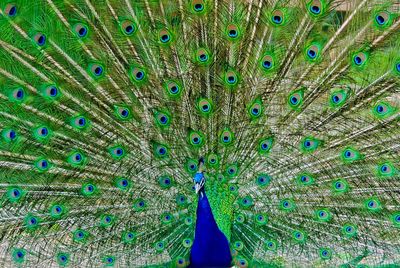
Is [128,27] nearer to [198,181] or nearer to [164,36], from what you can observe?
[164,36]

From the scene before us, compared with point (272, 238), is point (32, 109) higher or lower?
higher

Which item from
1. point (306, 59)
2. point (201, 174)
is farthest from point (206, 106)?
point (306, 59)

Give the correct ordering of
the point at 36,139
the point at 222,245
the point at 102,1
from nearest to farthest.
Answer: the point at 102,1 → the point at 36,139 → the point at 222,245

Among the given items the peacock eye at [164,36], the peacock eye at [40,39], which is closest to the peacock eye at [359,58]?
the peacock eye at [164,36]

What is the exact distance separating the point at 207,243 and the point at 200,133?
68 centimetres

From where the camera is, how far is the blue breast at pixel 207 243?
3.74 m

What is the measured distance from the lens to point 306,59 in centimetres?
344

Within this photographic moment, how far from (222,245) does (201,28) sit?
4.34ft

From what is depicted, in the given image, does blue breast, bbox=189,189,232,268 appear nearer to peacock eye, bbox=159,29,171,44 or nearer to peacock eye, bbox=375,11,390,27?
peacock eye, bbox=159,29,171,44

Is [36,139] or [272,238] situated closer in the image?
[36,139]

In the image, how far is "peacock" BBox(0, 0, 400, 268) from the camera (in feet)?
11.0

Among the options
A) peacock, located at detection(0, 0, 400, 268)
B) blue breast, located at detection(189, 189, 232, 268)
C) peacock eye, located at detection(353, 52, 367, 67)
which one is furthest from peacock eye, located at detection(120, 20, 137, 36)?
peacock eye, located at detection(353, 52, 367, 67)

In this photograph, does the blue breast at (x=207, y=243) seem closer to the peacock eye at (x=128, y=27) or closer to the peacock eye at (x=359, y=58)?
the peacock eye at (x=128, y=27)

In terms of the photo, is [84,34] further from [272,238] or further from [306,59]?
[272,238]
